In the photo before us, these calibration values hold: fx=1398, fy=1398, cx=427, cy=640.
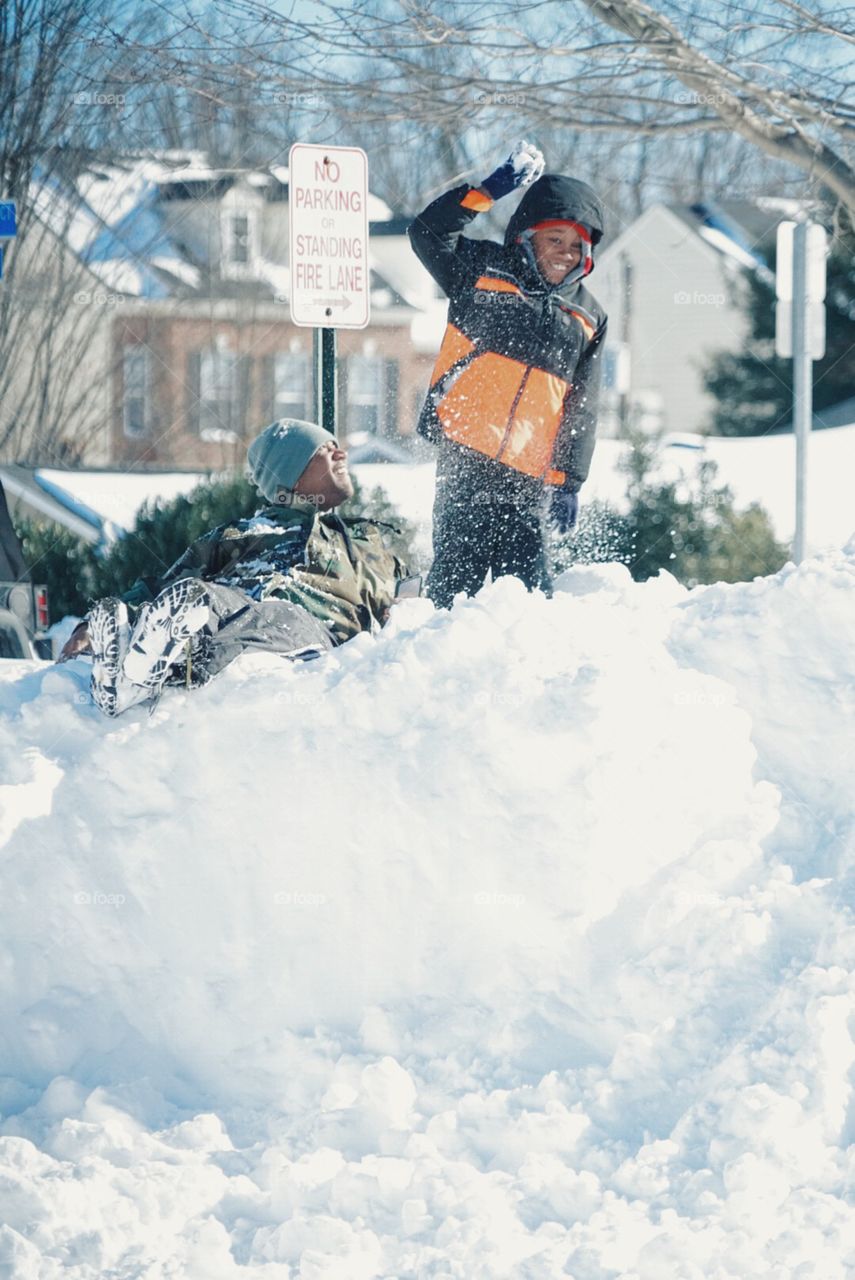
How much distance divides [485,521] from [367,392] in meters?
21.8

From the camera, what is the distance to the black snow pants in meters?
4.57

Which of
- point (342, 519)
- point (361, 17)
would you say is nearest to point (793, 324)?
point (361, 17)

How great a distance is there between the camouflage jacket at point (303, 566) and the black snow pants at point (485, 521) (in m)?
0.37

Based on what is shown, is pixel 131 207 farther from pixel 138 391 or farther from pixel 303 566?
pixel 138 391

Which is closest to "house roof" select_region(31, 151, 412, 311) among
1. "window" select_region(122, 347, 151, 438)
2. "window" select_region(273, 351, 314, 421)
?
"window" select_region(122, 347, 151, 438)

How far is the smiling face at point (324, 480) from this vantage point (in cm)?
427

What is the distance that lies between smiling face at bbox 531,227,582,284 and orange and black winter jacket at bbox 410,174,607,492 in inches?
1.2

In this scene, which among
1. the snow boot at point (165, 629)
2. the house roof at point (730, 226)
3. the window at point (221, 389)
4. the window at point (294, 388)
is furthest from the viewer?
the house roof at point (730, 226)

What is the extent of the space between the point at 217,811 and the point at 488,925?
0.72 metres

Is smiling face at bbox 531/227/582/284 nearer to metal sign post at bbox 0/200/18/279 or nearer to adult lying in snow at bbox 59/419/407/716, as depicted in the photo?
adult lying in snow at bbox 59/419/407/716

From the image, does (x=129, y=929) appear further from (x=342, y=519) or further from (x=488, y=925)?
(x=342, y=519)

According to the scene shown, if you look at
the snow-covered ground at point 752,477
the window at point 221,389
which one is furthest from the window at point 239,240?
the snow-covered ground at point 752,477

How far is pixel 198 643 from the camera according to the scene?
3639 mm

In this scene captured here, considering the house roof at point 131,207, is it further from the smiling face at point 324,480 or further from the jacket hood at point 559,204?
the smiling face at point 324,480
